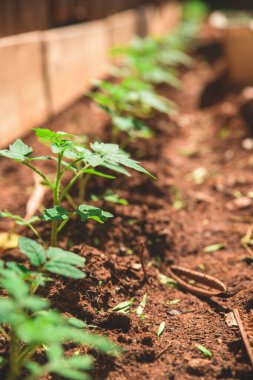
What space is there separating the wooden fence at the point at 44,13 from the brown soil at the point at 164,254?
73 centimetres

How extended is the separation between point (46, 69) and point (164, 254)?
1907 mm

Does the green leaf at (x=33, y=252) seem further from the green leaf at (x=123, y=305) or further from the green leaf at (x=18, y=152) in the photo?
the green leaf at (x=123, y=305)

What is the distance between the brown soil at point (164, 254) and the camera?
1379mm

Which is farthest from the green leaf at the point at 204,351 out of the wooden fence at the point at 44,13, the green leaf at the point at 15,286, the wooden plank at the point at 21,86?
the wooden fence at the point at 44,13

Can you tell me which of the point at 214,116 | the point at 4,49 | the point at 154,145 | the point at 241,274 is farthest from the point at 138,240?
the point at 214,116

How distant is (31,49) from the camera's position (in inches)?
117

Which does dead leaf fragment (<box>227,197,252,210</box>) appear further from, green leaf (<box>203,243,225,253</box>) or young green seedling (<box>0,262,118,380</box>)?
young green seedling (<box>0,262,118,380</box>)

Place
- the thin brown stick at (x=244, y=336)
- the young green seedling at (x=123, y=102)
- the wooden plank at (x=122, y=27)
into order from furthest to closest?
1. the wooden plank at (x=122, y=27)
2. the young green seedling at (x=123, y=102)
3. the thin brown stick at (x=244, y=336)

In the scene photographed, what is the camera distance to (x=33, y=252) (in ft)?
3.77

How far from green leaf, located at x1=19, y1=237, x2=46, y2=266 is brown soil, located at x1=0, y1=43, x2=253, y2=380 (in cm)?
41

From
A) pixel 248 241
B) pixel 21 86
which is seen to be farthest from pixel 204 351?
pixel 21 86

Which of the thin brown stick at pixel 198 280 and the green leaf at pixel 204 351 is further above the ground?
the green leaf at pixel 204 351

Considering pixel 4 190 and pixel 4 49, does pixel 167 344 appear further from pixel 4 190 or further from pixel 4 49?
pixel 4 49

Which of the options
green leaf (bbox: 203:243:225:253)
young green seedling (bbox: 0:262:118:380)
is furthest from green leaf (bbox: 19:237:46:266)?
green leaf (bbox: 203:243:225:253)
